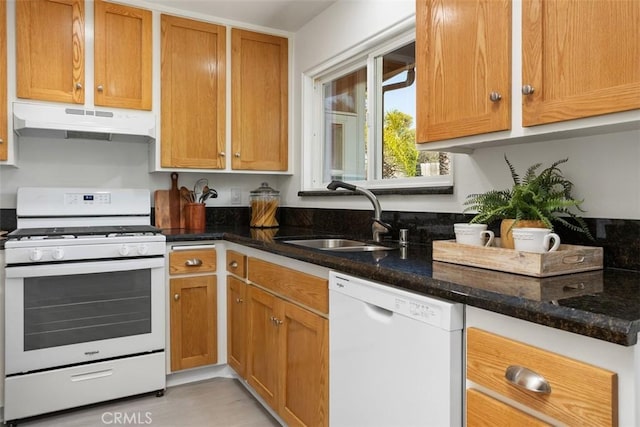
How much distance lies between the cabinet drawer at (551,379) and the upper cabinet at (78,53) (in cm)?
243

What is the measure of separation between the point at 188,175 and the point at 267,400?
1709 millimetres

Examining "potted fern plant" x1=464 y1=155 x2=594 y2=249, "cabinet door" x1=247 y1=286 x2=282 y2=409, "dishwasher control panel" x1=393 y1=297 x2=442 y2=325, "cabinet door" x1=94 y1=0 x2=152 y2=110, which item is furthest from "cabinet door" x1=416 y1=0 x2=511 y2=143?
"cabinet door" x1=94 y1=0 x2=152 y2=110

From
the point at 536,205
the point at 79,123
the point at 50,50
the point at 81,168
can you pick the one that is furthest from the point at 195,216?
the point at 536,205

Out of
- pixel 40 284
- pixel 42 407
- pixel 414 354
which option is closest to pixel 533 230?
pixel 414 354

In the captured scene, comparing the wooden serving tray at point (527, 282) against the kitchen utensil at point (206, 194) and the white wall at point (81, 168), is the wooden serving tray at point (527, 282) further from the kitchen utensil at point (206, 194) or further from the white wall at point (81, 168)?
the white wall at point (81, 168)

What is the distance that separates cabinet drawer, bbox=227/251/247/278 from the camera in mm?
2340

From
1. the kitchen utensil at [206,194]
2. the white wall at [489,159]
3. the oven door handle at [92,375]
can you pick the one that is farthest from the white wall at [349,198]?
the oven door handle at [92,375]

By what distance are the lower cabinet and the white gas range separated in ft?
1.58

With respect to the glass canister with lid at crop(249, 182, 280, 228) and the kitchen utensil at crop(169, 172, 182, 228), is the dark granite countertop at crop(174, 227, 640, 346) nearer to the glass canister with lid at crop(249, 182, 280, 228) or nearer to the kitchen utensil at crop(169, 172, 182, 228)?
the glass canister with lid at crop(249, 182, 280, 228)

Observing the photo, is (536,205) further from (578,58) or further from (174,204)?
(174,204)

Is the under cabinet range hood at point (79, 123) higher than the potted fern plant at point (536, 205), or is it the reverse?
the under cabinet range hood at point (79, 123)

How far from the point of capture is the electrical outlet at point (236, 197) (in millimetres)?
3322

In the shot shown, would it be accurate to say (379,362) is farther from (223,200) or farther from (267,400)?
(223,200)

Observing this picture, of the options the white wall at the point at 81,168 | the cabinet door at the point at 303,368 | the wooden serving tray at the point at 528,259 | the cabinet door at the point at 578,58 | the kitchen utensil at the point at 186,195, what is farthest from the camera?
the kitchen utensil at the point at 186,195
